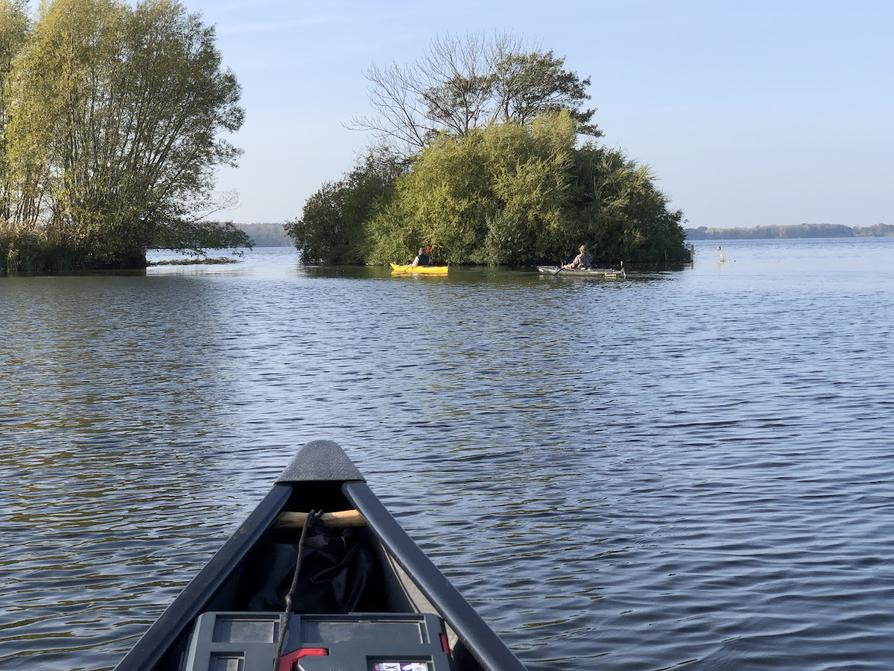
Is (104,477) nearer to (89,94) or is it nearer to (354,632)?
(354,632)

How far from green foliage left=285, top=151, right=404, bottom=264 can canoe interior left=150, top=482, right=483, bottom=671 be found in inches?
2103

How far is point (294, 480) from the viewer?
5082 mm

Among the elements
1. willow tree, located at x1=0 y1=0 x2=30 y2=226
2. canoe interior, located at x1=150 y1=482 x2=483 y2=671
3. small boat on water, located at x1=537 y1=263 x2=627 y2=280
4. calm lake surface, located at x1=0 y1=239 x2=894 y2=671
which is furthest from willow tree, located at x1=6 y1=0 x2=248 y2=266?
canoe interior, located at x1=150 y1=482 x2=483 y2=671

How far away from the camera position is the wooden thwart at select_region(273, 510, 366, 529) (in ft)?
15.8

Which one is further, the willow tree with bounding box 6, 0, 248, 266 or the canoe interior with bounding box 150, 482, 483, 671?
the willow tree with bounding box 6, 0, 248, 266

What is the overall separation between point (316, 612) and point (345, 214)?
59237 millimetres

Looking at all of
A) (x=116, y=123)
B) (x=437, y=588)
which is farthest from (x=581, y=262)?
(x=437, y=588)

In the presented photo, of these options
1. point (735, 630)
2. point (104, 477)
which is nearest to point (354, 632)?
point (735, 630)

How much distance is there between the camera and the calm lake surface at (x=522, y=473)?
16.8 ft

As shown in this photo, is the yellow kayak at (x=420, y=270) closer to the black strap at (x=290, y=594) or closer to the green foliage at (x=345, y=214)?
the green foliage at (x=345, y=214)

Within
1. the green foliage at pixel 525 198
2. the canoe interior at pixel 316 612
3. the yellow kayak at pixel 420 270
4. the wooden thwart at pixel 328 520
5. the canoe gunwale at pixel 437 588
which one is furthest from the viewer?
the green foliage at pixel 525 198

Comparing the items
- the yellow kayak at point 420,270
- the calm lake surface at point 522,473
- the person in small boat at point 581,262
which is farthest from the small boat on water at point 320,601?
the yellow kayak at point 420,270

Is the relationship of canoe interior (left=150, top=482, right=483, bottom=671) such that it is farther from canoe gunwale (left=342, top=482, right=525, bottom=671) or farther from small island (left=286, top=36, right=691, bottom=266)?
small island (left=286, top=36, right=691, bottom=266)

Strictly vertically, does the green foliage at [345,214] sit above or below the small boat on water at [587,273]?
above
